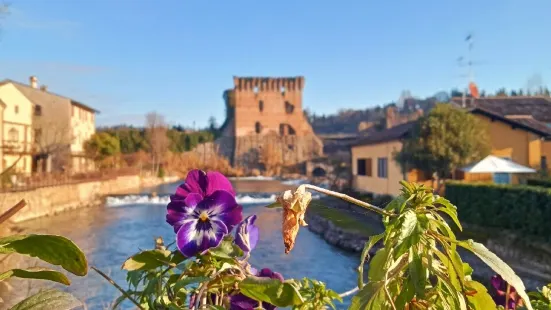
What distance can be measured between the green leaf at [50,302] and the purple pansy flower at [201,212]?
15cm

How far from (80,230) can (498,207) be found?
12.2 metres

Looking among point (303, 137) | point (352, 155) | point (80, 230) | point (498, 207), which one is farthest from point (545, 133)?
point (303, 137)

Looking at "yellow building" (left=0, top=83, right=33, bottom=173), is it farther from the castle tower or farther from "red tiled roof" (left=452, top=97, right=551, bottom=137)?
the castle tower

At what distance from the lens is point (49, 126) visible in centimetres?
2775

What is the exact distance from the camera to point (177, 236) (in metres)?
0.69

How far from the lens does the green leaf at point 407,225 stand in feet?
1.89

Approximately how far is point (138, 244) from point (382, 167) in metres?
9.11

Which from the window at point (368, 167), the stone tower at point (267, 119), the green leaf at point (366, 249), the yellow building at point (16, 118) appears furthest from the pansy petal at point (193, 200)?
the stone tower at point (267, 119)

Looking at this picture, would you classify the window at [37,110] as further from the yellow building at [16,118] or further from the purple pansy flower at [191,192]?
the purple pansy flower at [191,192]

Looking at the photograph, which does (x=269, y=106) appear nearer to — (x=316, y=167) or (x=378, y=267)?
(x=316, y=167)

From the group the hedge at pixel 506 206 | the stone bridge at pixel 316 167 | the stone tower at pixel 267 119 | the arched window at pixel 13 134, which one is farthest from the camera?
the stone tower at pixel 267 119

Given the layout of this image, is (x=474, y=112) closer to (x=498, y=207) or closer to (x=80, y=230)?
(x=498, y=207)

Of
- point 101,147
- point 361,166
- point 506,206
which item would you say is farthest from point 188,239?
point 101,147

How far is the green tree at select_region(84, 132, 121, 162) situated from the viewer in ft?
105
